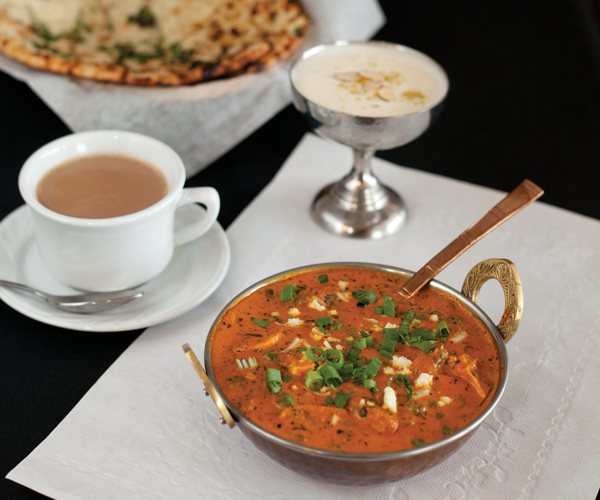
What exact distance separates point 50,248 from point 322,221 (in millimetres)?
776

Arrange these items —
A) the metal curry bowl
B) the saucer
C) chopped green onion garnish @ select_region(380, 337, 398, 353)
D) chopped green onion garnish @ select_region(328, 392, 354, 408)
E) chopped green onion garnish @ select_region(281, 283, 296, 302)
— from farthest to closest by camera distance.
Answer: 1. the saucer
2. chopped green onion garnish @ select_region(281, 283, 296, 302)
3. chopped green onion garnish @ select_region(380, 337, 398, 353)
4. chopped green onion garnish @ select_region(328, 392, 354, 408)
5. the metal curry bowl

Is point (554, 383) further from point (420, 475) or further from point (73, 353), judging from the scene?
point (73, 353)

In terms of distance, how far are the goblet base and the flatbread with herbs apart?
1.97 feet

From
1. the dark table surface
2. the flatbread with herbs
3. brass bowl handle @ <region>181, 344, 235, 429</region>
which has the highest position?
the flatbread with herbs

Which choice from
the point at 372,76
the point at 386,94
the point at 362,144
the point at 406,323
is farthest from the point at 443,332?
the point at 372,76

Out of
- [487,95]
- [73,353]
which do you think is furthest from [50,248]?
[487,95]

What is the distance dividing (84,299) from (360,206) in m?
0.85

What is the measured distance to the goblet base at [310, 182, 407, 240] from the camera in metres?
1.76

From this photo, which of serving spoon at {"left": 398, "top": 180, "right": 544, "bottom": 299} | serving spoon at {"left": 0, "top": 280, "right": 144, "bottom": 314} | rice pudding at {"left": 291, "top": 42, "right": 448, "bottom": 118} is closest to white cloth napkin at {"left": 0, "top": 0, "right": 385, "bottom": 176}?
rice pudding at {"left": 291, "top": 42, "right": 448, "bottom": 118}

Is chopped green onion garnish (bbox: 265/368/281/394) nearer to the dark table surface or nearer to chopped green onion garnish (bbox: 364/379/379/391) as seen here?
chopped green onion garnish (bbox: 364/379/379/391)

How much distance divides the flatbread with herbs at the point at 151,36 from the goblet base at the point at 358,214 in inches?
23.7

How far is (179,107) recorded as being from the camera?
1.98m

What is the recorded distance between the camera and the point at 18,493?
1095 mm

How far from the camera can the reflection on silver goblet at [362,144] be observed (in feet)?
5.23
